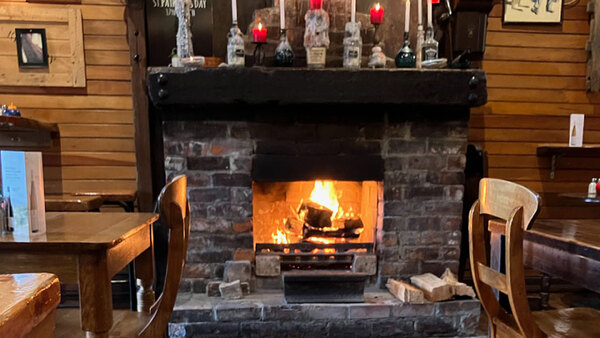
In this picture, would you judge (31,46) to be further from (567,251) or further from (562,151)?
(562,151)

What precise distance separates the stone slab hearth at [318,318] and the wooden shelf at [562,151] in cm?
124

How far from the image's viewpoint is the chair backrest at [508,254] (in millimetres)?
920

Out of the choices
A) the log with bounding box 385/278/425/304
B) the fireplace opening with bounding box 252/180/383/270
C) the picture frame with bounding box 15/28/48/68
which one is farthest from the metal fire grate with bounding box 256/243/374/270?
the picture frame with bounding box 15/28/48/68

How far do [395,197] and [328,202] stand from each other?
476 mm

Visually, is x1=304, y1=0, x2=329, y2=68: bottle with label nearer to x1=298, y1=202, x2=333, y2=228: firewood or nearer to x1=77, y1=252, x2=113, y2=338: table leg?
x1=298, y1=202, x2=333, y2=228: firewood

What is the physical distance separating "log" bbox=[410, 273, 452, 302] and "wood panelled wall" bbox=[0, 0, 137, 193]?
1858 mm

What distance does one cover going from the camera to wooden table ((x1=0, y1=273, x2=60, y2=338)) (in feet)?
1.32

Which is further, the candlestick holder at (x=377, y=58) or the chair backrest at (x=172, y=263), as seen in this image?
the candlestick holder at (x=377, y=58)

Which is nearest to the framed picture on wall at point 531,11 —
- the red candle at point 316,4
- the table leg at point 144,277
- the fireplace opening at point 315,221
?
the red candle at point 316,4

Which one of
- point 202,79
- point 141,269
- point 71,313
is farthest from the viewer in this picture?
point 202,79

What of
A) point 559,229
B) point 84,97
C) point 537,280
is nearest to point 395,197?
point 559,229

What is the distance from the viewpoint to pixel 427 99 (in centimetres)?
186

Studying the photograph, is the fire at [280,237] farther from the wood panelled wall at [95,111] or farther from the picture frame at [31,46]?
the picture frame at [31,46]

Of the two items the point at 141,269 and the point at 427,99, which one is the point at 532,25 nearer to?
the point at 427,99
